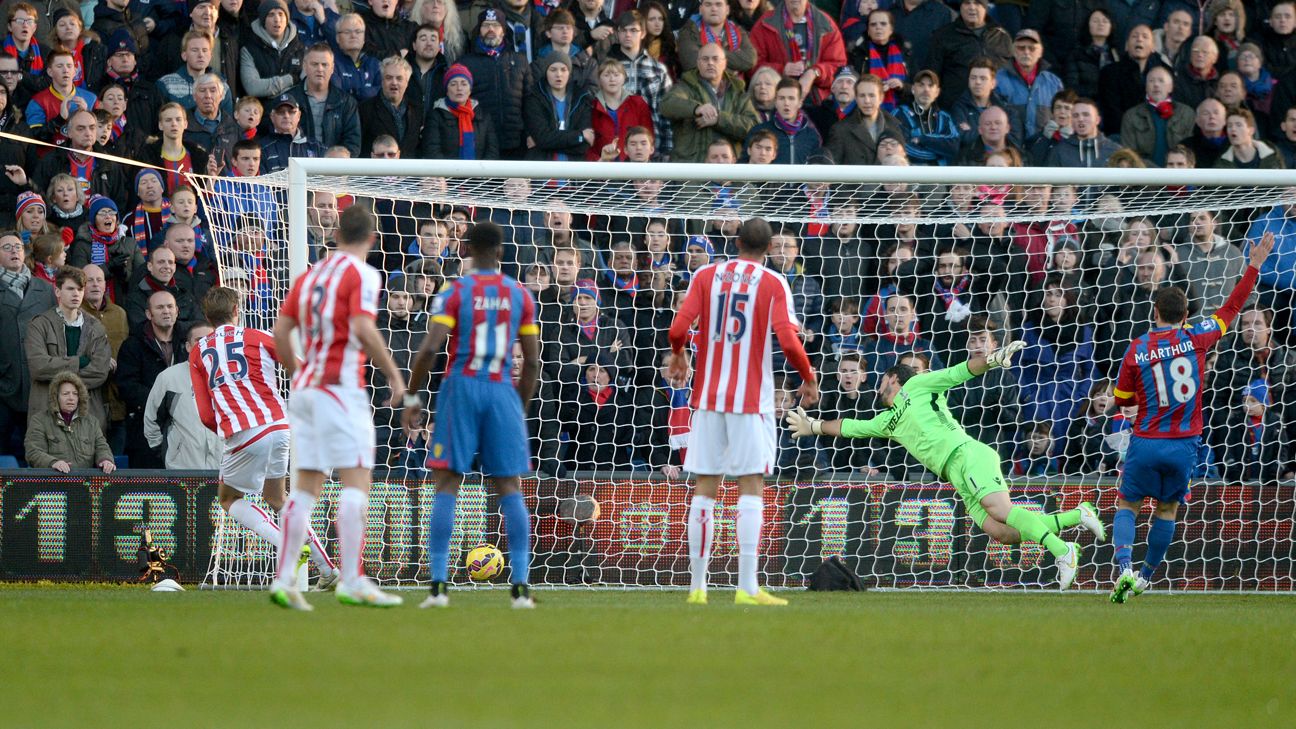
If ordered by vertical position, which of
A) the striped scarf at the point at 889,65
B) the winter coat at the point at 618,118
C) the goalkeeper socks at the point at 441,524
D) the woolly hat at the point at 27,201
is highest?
the striped scarf at the point at 889,65

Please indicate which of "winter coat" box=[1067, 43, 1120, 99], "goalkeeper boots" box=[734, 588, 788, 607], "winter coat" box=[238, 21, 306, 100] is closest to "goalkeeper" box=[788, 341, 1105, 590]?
"goalkeeper boots" box=[734, 588, 788, 607]

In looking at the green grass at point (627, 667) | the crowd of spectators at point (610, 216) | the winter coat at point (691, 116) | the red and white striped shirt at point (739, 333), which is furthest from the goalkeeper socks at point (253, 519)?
the winter coat at point (691, 116)

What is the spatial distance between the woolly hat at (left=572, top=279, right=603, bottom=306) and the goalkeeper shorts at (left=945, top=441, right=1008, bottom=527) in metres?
3.30

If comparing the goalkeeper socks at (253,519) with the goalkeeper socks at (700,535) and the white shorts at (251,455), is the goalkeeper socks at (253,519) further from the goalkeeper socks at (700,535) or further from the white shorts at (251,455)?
the goalkeeper socks at (700,535)

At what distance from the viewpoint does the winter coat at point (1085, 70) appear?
17562mm

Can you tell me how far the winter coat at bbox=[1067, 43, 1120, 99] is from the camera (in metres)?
17.6

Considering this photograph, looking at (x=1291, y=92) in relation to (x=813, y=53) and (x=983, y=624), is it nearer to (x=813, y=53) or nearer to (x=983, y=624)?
(x=813, y=53)

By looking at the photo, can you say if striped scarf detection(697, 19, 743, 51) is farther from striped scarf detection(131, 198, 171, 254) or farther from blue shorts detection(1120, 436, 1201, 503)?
blue shorts detection(1120, 436, 1201, 503)

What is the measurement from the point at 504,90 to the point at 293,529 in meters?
8.04

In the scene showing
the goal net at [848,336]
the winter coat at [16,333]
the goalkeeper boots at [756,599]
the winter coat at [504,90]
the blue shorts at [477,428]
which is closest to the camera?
the blue shorts at [477,428]

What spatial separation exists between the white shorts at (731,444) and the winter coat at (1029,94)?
26.7 ft

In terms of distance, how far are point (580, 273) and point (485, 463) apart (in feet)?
18.0

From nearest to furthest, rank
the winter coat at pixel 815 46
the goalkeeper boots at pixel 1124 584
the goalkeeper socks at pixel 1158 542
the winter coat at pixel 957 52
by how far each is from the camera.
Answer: the goalkeeper boots at pixel 1124 584, the goalkeeper socks at pixel 1158 542, the winter coat at pixel 815 46, the winter coat at pixel 957 52

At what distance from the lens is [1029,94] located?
55.6 ft
